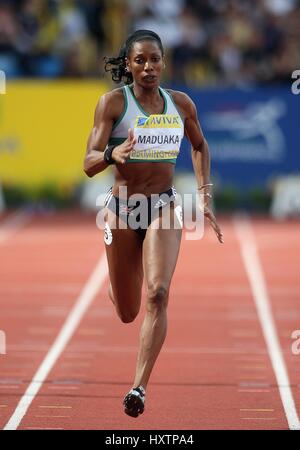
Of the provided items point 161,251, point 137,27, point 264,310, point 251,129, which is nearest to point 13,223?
point 251,129

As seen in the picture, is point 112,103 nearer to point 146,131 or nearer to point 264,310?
point 146,131

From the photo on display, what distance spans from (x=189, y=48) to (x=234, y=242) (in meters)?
5.64

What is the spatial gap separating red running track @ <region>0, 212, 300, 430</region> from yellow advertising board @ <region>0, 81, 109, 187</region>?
3716 millimetres

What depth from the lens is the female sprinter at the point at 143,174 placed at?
23.7 ft

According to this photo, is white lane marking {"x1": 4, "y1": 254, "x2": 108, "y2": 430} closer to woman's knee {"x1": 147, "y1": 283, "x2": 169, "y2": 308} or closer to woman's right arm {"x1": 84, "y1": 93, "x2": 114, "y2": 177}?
woman's knee {"x1": 147, "y1": 283, "x2": 169, "y2": 308}

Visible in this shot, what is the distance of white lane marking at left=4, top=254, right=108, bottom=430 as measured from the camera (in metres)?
7.64

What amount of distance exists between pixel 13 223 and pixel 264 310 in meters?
9.04

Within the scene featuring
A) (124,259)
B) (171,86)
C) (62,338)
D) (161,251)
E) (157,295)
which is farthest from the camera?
(171,86)

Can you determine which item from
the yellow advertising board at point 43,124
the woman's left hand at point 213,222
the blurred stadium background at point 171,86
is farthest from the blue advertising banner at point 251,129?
the woman's left hand at point 213,222

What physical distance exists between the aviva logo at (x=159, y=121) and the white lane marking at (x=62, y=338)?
1.83 m

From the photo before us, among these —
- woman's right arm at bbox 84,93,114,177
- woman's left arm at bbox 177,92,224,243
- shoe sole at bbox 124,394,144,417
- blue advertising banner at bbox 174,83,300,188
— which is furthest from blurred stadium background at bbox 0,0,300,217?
shoe sole at bbox 124,394,144,417

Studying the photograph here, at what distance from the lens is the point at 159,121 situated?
7.50 meters

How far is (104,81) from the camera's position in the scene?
21922mm

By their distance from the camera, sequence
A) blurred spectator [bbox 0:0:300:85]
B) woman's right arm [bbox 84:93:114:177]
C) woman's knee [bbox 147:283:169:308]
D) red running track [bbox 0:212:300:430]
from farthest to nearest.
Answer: blurred spectator [bbox 0:0:300:85], red running track [bbox 0:212:300:430], woman's right arm [bbox 84:93:114:177], woman's knee [bbox 147:283:169:308]
